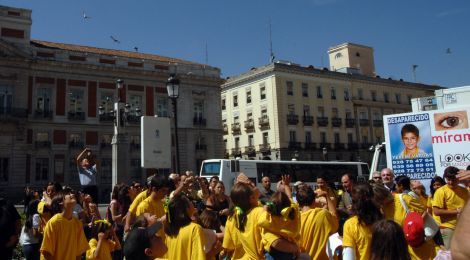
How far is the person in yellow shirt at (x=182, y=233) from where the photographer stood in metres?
3.93

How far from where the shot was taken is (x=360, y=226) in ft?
13.9

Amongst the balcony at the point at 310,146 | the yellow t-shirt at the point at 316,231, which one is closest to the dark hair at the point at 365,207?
the yellow t-shirt at the point at 316,231

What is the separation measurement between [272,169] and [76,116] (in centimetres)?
2118

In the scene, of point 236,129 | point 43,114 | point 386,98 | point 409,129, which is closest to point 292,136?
point 236,129

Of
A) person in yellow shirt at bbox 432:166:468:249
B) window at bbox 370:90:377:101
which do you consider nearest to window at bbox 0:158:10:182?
person in yellow shirt at bbox 432:166:468:249

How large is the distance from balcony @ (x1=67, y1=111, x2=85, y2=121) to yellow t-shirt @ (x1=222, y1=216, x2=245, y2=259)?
37585 mm

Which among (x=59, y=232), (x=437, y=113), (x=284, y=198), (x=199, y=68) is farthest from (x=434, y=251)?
(x=199, y=68)

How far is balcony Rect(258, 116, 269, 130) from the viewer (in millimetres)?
51375

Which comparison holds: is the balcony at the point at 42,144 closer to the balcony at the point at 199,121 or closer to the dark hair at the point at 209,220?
the balcony at the point at 199,121

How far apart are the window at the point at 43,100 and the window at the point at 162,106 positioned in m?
10.2

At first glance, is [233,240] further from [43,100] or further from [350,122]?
[350,122]

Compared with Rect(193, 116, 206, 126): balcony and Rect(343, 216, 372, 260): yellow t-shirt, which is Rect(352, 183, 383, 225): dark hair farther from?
Rect(193, 116, 206, 126): balcony

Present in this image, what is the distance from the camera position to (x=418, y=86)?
63312 millimetres

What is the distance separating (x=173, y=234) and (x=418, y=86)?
6558 cm
